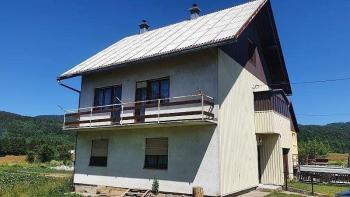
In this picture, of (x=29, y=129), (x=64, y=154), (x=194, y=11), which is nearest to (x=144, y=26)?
(x=194, y=11)

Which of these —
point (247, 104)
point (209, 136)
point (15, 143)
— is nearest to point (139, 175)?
point (209, 136)

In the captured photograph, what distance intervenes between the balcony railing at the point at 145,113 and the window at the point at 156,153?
121 cm

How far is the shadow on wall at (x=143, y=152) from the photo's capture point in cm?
1561

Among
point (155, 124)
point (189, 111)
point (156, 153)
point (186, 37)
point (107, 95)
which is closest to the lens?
point (189, 111)

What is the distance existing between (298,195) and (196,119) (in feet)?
22.6

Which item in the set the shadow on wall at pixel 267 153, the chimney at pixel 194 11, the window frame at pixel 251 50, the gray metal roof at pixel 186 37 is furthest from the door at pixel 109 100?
the shadow on wall at pixel 267 153

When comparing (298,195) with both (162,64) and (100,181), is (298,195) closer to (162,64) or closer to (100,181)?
(162,64)

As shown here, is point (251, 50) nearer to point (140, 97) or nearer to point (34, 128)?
point (140, 97)

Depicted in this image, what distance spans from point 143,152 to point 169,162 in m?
1.87

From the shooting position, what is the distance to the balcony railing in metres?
15.2

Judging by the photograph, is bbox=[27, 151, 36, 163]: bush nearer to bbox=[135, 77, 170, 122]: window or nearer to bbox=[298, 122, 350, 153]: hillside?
bbox=[298, 122, 350, 153]: hillside

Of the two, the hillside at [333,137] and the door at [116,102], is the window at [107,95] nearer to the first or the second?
the door at [116,102]

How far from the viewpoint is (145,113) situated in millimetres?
17375

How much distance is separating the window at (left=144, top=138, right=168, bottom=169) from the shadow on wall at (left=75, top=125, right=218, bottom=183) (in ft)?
0.79
